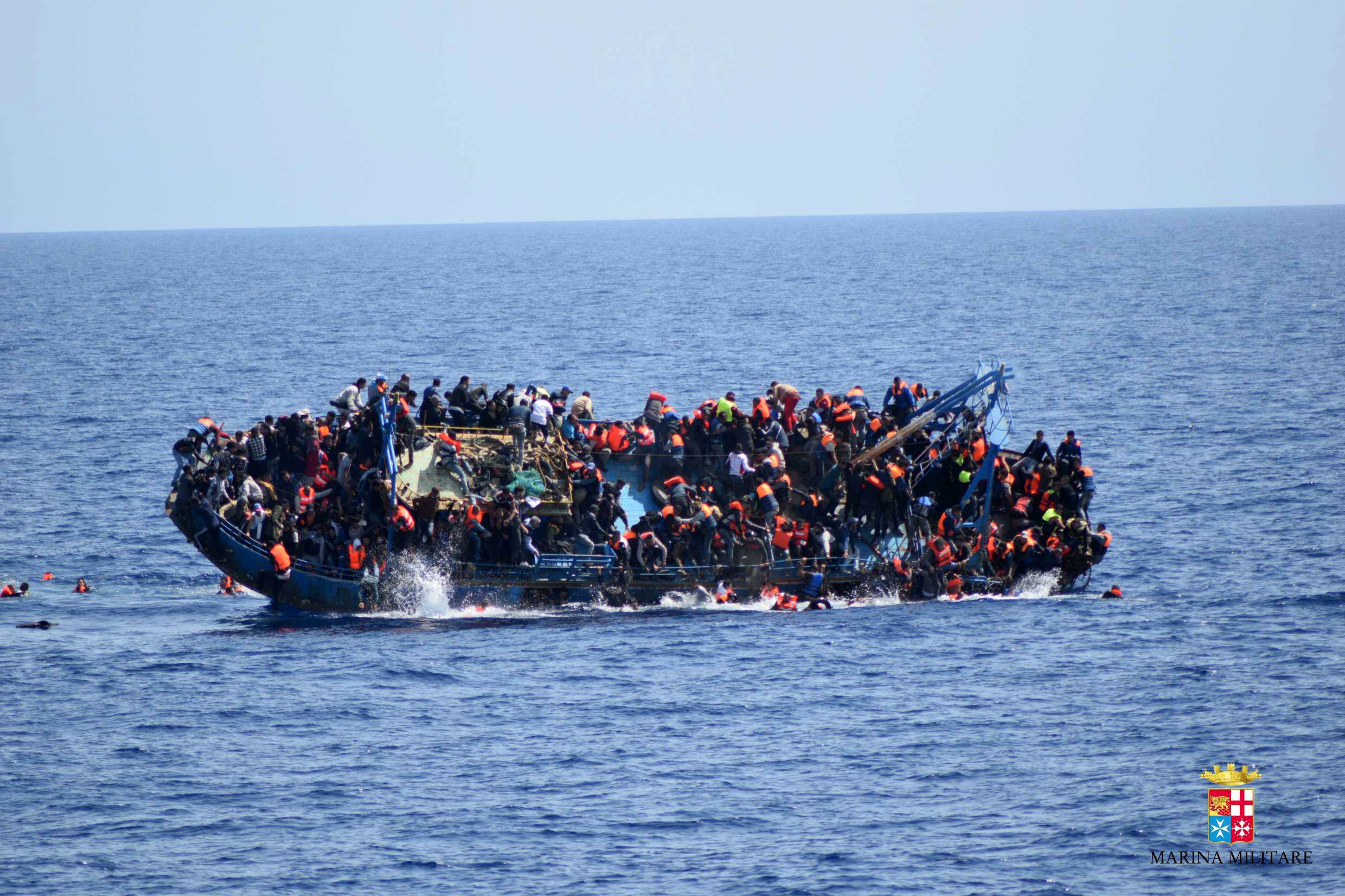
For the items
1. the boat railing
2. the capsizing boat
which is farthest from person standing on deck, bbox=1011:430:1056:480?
the boat railing

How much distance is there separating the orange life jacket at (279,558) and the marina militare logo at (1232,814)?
26292 mm

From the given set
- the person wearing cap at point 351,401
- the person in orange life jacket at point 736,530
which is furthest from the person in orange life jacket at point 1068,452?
the person wearing cap at point 351,401

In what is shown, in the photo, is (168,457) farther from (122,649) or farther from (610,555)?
(610,555)

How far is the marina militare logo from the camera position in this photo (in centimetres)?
3456

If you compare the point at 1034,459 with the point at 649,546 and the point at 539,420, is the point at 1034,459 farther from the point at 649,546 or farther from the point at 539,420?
the point at 539,420

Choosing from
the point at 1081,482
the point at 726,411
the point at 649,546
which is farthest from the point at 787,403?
the point at 1081,482

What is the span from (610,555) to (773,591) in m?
5.32

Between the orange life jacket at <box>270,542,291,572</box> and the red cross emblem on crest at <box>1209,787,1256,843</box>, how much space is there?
26438 millimetres

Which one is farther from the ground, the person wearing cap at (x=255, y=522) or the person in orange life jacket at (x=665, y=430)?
the person in orange life jacket at (x=665, y=430)

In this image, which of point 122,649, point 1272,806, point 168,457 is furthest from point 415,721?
point 168,457

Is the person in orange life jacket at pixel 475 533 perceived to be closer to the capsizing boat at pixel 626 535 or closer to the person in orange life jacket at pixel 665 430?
the capsizing boat at pixel 626 535

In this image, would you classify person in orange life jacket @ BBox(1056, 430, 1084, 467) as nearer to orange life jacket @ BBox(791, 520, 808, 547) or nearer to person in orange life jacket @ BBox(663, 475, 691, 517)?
orange life jacket @ BBox(791, 520, 808, 547)

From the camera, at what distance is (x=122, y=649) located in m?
47.3

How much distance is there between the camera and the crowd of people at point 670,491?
4772cm
